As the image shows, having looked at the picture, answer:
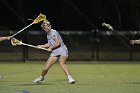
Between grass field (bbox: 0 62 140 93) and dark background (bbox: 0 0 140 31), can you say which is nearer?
grass field (bbox: 0 62 140 93)

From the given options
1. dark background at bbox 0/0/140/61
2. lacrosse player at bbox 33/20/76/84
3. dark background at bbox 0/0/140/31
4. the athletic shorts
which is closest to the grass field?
lacrosse player at bbox 33/20/76/84

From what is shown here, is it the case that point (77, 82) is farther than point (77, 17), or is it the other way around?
point (77, 17)

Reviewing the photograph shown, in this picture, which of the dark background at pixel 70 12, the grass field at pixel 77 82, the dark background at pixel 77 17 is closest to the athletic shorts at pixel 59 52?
the grass field at pixel 77 82

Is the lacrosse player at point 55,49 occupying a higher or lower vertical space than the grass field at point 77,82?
higher

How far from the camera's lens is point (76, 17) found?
1775 inches

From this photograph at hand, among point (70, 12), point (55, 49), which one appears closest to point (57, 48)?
point (55, 49)

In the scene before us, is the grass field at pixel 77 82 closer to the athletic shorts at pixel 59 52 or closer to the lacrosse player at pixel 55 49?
the lacrosse player at pixel 55 49

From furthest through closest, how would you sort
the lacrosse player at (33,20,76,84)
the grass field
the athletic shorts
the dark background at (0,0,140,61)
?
the dark background at (0,0,140,61) < the athletic shorts < the lacrosse player at (33,20,76,84) < the grass field

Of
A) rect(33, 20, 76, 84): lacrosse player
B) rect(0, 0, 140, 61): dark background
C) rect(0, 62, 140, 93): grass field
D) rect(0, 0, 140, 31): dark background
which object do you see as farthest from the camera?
rect(0, 0, 140, 31): dark background

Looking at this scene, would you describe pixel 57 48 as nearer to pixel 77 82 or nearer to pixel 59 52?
pixel 59 52

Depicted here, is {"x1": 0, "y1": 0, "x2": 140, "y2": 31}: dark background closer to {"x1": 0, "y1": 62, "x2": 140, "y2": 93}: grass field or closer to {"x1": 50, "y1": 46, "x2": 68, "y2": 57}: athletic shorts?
{"x1": 0, "y1": 62, "x2": 140, "y2": 93}: grass field

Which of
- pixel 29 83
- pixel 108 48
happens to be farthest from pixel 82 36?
pixel 29 83

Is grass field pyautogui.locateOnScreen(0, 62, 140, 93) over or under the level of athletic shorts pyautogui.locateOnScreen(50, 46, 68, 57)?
under

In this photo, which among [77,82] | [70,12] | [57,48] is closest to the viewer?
[57,48]
